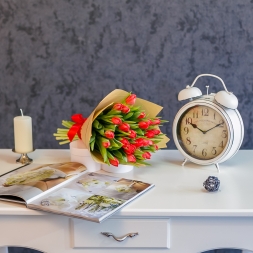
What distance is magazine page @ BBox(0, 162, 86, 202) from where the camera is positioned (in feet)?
3.71

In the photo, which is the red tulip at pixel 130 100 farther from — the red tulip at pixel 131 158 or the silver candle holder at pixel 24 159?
the silver candle holder at pixel 24 159

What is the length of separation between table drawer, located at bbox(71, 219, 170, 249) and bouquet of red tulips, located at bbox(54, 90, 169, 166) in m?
0.19

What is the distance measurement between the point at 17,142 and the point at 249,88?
852mm

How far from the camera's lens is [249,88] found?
64.6 inches

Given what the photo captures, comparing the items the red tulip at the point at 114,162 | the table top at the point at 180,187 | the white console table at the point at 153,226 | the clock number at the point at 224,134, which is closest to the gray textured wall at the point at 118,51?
the table top at the point at 180,187

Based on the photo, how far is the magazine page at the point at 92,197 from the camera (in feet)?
3.47

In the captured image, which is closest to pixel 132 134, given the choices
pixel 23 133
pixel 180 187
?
pixel 180 187

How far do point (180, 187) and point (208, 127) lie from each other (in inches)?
8.9

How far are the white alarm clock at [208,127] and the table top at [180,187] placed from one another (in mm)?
51

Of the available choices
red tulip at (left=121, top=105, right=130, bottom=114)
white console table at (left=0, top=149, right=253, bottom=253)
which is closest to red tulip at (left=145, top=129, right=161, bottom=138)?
red tulip at (left=121, top=105, right=130, bottom=114)

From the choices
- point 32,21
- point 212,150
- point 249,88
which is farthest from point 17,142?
point 249,88

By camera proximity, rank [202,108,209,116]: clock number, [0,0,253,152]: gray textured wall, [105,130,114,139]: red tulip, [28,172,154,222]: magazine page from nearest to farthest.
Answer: [28,172,154,222]: magazine page, [105,130,114,139]: red tulip, [202,108,209,116]: clock number, [0,0,253,152]: gray textured wall

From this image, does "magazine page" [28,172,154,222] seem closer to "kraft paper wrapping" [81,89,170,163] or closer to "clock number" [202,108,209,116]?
"kraft paper wrapping" [81,89,170,163]

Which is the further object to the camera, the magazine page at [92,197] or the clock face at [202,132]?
the clock face at [202,132]
